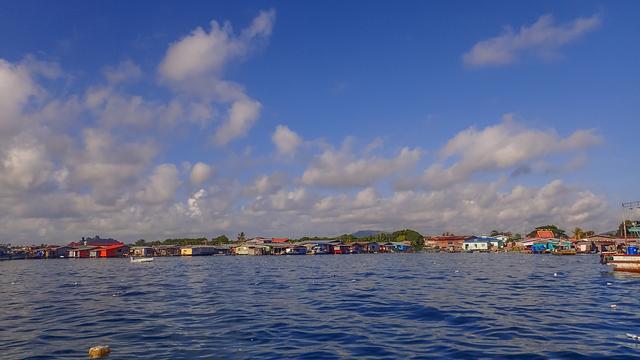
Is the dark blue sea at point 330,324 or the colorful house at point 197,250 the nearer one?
the dark blue sea at point 330,324

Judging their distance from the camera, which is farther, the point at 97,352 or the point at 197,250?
the point at 197,250

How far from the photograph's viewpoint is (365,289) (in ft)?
129

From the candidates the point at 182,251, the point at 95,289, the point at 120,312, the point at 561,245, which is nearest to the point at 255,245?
the point at 182,251

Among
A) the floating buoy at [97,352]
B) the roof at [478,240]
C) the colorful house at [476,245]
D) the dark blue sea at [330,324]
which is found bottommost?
the colorful house at [476,245]

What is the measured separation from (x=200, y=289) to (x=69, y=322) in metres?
16.9

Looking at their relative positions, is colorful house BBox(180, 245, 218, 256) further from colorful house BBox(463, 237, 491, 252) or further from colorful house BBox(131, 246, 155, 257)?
colorful house BBox(463, 237, 491, 252)

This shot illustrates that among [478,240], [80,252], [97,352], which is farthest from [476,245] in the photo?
[97,352]

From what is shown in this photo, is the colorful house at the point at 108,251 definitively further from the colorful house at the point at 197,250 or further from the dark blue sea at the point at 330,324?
the dark blue sea at the point at 330,324

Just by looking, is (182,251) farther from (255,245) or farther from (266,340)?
(266,340)

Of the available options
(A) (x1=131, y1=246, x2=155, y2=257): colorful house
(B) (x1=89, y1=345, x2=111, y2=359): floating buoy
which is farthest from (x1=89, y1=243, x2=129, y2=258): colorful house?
(B) (x1=89, y1=345, x2=111, y2=359): floating buoy

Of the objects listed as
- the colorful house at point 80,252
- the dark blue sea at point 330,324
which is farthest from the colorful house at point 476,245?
the dark blue sea at point 330,324

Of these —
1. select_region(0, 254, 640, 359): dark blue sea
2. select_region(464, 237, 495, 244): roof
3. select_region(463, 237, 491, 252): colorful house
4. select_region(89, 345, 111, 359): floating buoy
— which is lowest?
select_region(463, 237, 491, 252): colorful house

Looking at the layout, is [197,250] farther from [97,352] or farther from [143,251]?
[97,352]

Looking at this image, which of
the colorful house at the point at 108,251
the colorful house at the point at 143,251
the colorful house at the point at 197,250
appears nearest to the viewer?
the colorful house at the point at 108,251
